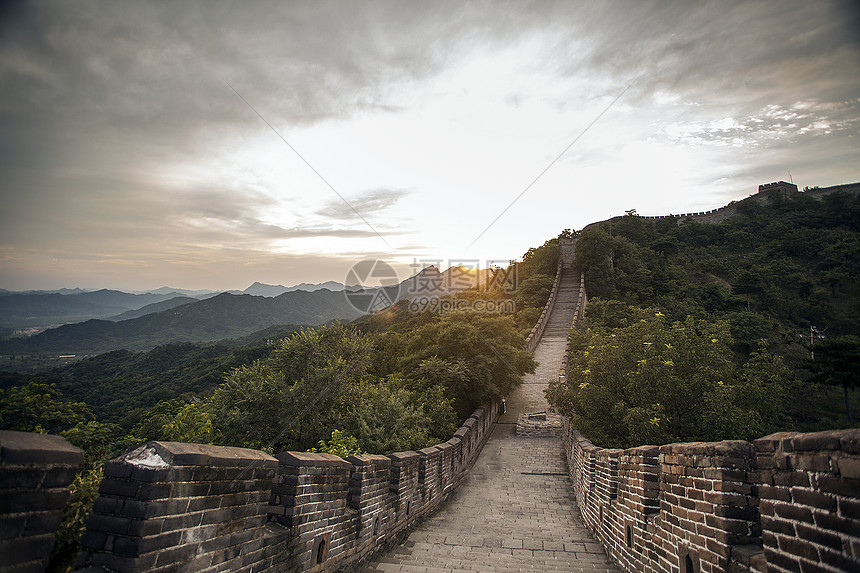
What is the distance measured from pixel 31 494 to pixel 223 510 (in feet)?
3.80

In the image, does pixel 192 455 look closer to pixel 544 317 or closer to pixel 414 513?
pixel 414 513

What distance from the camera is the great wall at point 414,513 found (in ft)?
5.76

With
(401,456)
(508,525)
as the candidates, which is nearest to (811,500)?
(401,456)

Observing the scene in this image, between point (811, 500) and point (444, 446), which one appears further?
point (444, 446)

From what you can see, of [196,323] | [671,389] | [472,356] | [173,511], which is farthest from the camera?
[196,323]

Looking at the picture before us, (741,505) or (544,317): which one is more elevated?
(544,317)

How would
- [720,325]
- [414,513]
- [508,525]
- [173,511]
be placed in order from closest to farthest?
[173,511] < [414,513] < [508,525] < [720,325]

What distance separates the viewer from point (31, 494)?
1713 millimetres

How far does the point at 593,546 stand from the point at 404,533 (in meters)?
2.94

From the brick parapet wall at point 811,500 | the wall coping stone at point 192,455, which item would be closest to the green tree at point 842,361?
the brick parapet wall at point 811,500

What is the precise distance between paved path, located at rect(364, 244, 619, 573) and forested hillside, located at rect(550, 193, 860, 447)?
Answer: 1.88 m

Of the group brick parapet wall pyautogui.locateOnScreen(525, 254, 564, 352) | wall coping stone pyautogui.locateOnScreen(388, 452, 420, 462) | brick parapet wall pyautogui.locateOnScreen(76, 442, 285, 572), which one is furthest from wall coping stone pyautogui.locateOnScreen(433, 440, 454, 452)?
brick parapet wall pyautogui.locateOnScreen(525, 254, 564, 352)

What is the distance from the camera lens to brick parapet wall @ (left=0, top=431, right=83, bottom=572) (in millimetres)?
1633

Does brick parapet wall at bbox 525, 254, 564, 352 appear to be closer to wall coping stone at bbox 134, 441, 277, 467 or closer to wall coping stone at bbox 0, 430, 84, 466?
wall coping stone at bbox 134, 441, 277, 467
